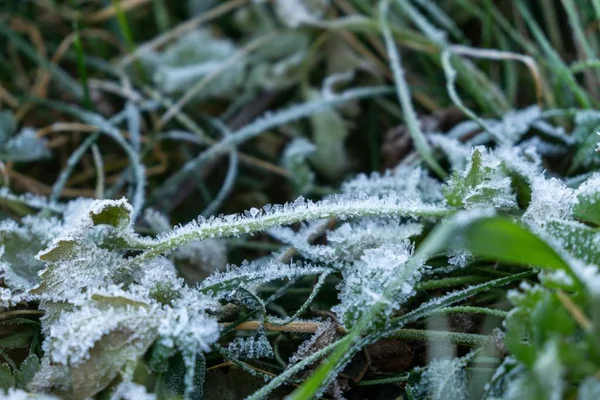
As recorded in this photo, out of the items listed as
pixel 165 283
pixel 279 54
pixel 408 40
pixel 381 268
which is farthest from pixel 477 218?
pixel 279 54

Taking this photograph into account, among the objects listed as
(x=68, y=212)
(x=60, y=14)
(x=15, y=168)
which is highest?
(x=60, y=14)

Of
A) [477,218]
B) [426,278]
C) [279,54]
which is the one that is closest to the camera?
[477,218]

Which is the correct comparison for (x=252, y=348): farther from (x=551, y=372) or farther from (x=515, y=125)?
(x=515, y=125)

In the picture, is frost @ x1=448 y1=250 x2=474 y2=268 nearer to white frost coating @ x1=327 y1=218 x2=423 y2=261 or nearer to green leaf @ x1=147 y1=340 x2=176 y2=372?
white frost coating @ x1=327 y1=218 x2=423 y2=261

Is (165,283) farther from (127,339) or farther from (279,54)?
(279,54)

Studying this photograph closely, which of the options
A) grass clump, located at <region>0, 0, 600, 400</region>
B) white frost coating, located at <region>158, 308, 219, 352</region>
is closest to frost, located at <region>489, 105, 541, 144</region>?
grass clump, located at <region>0, 0, 600, 400</region>

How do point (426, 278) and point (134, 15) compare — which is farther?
point (134, 15)

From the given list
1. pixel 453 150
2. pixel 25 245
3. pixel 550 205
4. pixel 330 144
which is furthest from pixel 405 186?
pixel 25 245
